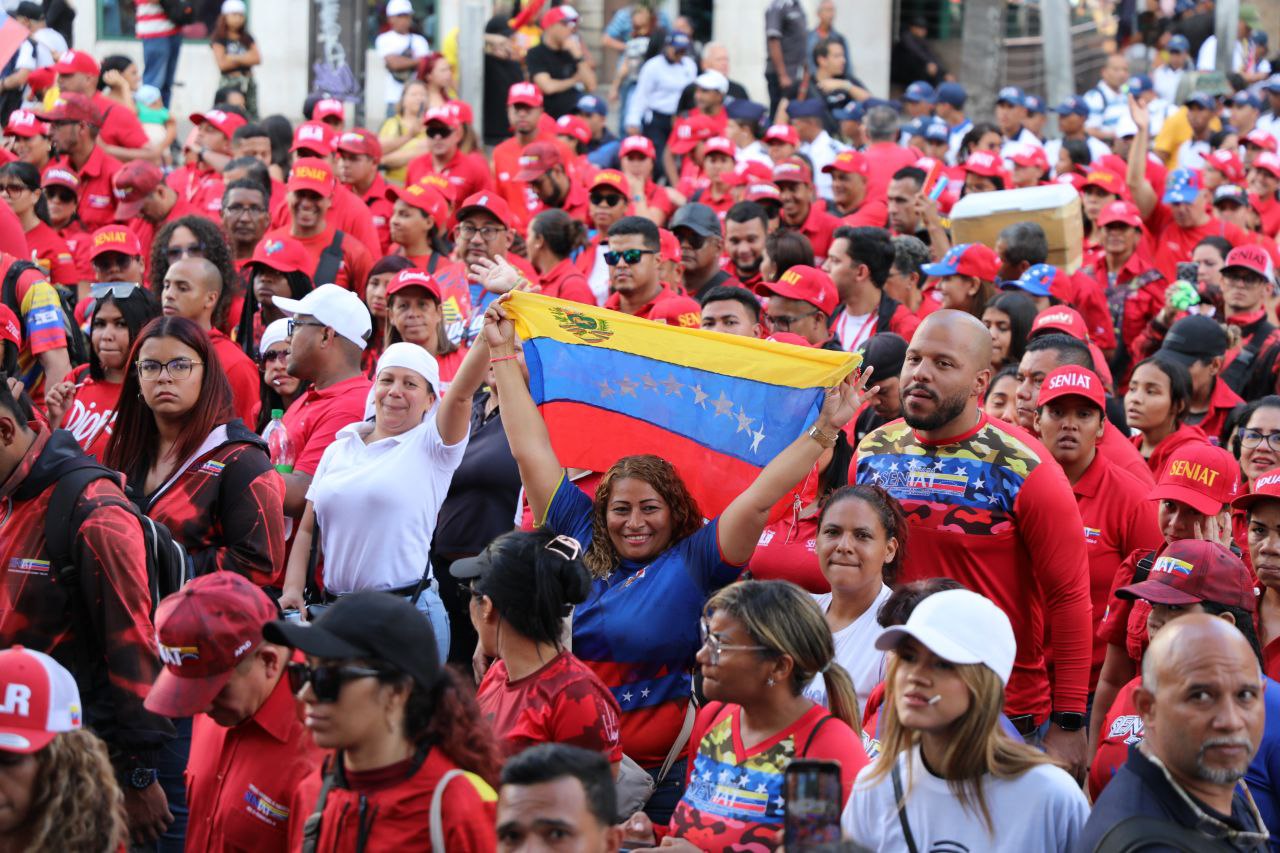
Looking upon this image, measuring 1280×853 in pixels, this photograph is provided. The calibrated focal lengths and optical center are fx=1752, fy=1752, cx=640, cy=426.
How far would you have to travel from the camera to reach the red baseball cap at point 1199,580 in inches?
206

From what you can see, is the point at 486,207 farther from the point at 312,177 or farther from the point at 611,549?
the point at 611,549

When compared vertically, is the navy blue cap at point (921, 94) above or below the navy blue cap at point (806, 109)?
above

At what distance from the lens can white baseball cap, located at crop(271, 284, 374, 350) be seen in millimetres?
7570

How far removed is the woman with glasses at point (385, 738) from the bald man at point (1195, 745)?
1427mm

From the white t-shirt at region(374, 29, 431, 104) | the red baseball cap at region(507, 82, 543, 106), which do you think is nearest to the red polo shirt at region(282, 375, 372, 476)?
the red baseball cap at region(507, 82, 543, 106)

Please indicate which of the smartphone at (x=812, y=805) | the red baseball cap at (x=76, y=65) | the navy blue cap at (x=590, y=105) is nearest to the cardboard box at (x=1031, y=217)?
the navy blue cap at (x=590, y=105)

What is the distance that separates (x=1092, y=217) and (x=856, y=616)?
8594 mm

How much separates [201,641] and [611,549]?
1.83 m

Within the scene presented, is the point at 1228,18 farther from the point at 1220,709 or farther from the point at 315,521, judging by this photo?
the point at 1220,709

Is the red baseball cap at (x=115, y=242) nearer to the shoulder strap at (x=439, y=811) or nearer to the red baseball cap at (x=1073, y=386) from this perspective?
the red baseball cap at (x=1073, y=386)

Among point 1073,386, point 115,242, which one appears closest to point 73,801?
point 1073,386

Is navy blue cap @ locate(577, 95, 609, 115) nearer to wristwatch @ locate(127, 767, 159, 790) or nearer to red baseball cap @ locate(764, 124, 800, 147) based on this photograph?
red baseball cap @ locate(764, 124, 800, 147)

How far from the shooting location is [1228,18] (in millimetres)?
24484

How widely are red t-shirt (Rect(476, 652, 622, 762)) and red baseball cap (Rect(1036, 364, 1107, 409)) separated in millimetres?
2731
